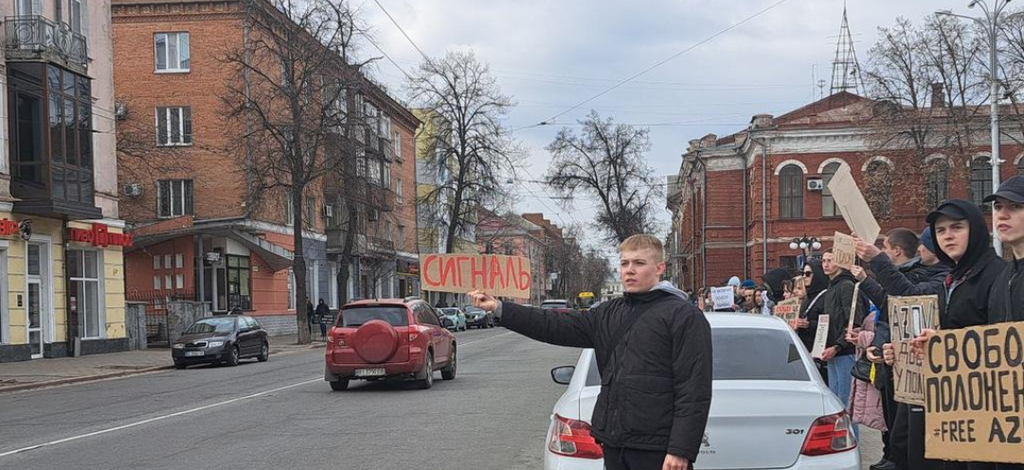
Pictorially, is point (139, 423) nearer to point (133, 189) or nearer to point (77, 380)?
point (77, 380)

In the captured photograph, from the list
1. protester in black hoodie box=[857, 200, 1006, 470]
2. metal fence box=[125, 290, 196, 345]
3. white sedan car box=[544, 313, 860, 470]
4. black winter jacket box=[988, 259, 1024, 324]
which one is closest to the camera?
black winter jacket box=[988, 259, 1024, 324]

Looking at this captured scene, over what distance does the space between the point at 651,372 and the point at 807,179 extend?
4844 cm

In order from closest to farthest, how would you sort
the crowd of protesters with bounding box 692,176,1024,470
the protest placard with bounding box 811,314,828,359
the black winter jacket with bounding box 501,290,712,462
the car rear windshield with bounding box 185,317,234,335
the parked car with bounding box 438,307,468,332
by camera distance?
the black winter jacket with bounding box 501,290,712,462 < the crowd of protesters with bounding box 692,176,1024,470 < the protest placard with bounding box 811,314,828,359 < the car rear windshield with bounding box 185,317,234,335 < the parked car with bounding box 438,307,468,332

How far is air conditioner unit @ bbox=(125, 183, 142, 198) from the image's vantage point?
1620 inches

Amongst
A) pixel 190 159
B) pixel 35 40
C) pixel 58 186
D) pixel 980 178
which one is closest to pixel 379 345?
pixel 58 186

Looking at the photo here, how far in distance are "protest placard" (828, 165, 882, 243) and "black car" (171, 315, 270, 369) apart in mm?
21252

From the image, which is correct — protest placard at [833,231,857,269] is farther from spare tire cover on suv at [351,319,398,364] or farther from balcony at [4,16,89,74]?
balcony at [4,16,89,74]

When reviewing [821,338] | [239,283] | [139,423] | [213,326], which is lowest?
[139,423]

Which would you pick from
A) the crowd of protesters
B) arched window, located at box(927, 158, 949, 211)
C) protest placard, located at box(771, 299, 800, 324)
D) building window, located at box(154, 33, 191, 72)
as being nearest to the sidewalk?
building window, located at box(154, 33, 191, 72)

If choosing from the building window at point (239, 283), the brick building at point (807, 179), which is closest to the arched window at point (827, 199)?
the brick building at point (807, 179)

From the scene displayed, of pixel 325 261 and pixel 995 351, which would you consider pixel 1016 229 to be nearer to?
pixel 995 351

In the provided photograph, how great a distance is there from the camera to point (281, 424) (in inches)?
476

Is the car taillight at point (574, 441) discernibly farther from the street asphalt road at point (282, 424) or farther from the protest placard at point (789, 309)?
the protest placard at point (789, 309)

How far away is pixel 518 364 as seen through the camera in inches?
872
